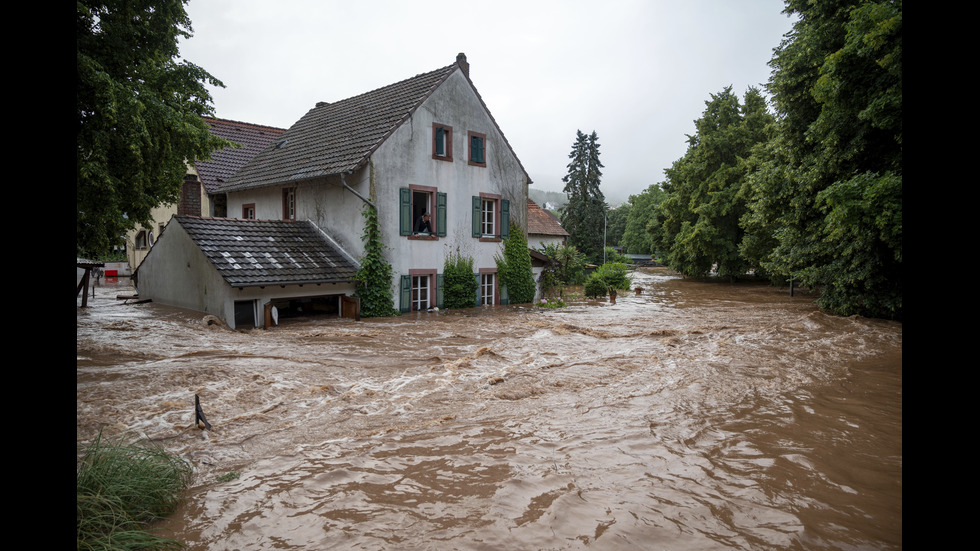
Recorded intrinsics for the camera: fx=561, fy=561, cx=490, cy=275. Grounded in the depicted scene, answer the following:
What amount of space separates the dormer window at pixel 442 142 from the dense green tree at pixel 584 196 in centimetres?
3608

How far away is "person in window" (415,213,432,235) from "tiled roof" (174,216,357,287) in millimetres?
2777

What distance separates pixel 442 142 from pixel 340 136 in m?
3.86

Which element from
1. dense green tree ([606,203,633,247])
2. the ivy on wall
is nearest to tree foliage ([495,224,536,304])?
the ivy on wall

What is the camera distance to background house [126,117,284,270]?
26.8m

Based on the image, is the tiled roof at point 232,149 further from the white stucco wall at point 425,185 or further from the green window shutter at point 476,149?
the green window shutter at point 476,149

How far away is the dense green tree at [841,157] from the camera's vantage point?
12523 mm

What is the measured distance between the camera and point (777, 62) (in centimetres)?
2173

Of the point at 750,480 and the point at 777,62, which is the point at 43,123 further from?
the point at 777,62

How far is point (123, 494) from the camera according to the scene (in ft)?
15.6

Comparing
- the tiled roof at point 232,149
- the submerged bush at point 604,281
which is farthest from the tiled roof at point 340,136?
the submerged bush at point 604,281

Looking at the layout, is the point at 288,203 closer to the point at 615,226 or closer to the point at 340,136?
the point at 340,136

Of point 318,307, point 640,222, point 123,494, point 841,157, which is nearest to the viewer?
point 123,494

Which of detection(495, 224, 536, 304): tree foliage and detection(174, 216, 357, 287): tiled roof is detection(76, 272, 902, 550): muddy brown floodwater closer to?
detection(174, 216, 357, 287): tiled roof

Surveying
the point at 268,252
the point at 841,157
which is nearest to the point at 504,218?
the point at 268,252
